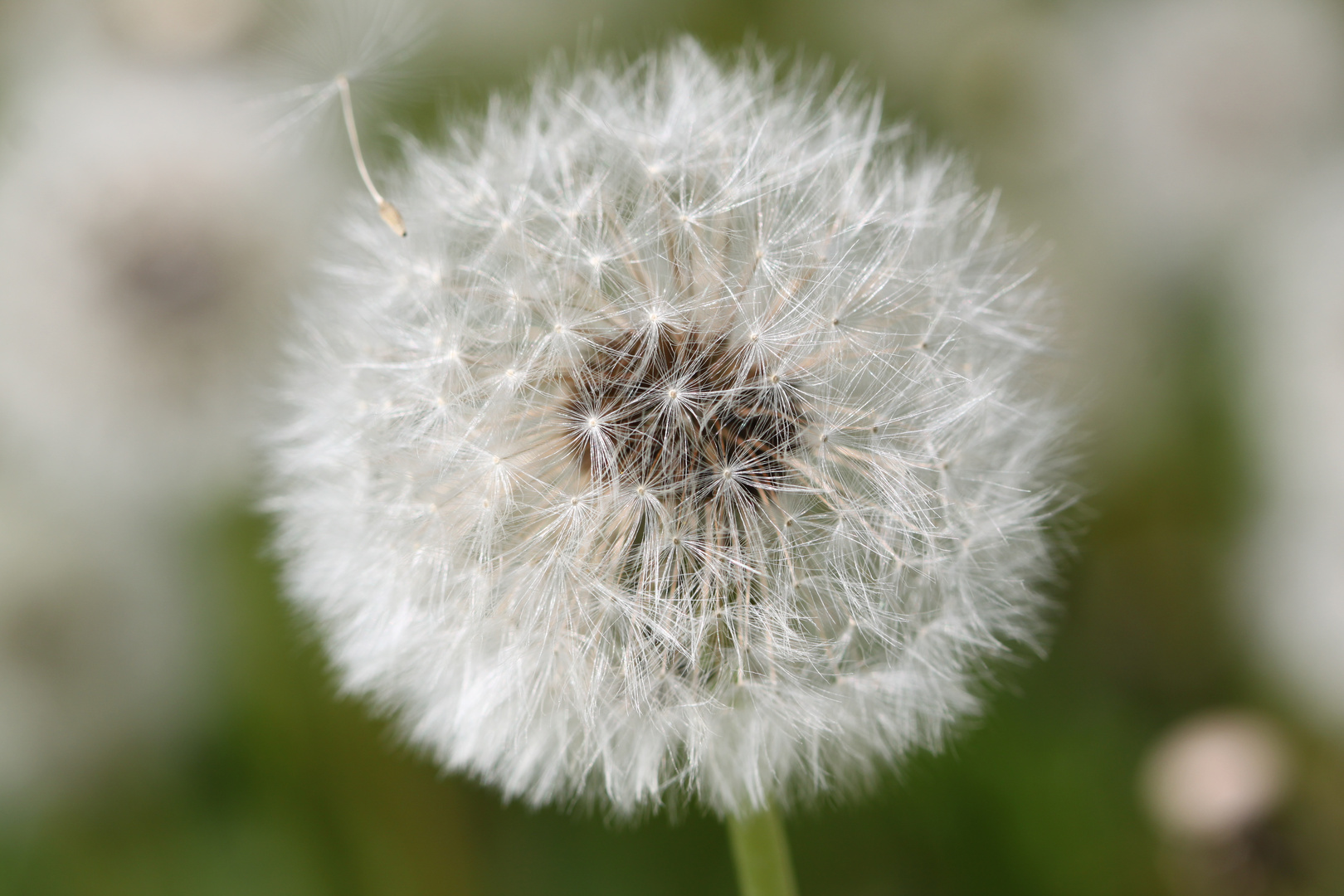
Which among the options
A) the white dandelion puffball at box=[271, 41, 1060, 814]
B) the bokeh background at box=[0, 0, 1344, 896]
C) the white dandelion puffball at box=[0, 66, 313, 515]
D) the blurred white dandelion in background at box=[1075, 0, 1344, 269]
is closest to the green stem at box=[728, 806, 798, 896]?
the white dandelion puffball at box=[271, 41, 1060, 814]

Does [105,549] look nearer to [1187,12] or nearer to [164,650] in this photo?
[164,650]

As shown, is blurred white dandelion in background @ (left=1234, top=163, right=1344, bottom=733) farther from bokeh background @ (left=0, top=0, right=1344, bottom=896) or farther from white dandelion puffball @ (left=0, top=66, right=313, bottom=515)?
white dandelion puffball @ (left=0, top=66, right=313, bottom=515)

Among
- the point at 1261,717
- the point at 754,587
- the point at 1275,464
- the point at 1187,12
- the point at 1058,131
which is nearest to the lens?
the point at 754,587

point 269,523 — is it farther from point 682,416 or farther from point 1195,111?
point 1195,111

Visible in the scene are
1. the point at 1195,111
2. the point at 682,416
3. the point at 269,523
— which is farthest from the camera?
the point at 1195,111

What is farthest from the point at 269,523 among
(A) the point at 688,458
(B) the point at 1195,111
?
(B) the point at 1195,111

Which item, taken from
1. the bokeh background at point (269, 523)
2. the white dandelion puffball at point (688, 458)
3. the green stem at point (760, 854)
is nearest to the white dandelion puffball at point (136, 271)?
the bokeh background at point (269, 523)

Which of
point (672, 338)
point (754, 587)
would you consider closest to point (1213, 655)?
point (754, 587)
